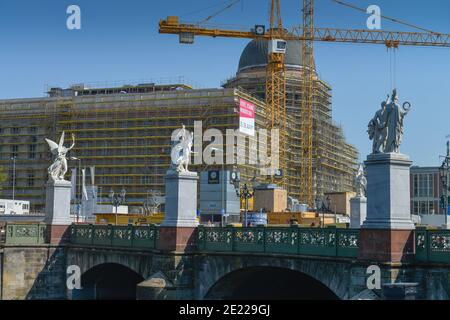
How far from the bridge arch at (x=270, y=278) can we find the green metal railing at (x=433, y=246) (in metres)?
2.80

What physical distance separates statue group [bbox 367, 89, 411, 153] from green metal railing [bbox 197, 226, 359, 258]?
3.28 m

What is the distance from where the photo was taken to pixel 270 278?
3753 centimetres

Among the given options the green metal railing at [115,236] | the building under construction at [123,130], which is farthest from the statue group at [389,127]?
the building under construction at [123,130]

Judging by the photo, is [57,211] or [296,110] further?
[296,110]

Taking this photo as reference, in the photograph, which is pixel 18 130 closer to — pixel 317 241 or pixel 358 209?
pixel 358 209

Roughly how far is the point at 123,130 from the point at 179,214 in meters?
74.6

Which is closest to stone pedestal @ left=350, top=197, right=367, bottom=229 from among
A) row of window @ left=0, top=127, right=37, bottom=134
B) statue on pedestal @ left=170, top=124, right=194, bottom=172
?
statue on pedestal @ left=170, top=124, right=194, bottom=172

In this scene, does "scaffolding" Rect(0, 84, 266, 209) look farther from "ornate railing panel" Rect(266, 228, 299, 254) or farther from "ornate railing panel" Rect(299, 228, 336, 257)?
"ornate railing panel" Rect(299, 228, 336, 257)

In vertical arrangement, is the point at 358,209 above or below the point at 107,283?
above

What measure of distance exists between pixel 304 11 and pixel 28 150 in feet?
151

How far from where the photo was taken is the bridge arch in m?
27.8

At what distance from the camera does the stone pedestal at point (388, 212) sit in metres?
24.9

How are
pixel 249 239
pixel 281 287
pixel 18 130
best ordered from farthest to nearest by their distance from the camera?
pixel 18 130 < pixel 281 287 < pixel 249 239

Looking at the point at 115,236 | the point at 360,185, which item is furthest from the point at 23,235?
the point at 360,185
